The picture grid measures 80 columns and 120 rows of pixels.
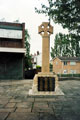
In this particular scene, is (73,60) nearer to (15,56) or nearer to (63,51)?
(63,51)

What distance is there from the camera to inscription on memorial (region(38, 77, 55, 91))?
5051mm

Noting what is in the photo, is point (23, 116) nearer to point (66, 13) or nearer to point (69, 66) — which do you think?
point (66, 13)

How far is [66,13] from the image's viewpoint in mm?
5559

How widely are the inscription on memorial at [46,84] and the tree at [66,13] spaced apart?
324 cm

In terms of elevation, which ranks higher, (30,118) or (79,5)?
(79,5)

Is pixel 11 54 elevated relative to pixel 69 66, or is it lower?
elevated

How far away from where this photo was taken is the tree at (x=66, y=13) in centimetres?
522

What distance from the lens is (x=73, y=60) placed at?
92.6 feet

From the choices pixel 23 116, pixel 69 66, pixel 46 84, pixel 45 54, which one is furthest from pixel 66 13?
pixel 69 66

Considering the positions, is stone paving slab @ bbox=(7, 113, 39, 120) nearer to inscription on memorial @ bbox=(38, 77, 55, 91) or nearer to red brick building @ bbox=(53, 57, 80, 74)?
inscription on memorial @ bbox=(38, 77, 55, 91)

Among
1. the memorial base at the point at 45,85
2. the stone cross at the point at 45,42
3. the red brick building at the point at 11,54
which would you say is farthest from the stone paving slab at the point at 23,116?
the red brick building at the point at 11,54

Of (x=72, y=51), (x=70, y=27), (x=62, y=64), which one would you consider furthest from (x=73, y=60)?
(x=70, y=27)

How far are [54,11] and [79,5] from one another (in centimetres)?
141

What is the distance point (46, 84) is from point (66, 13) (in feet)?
13.4
